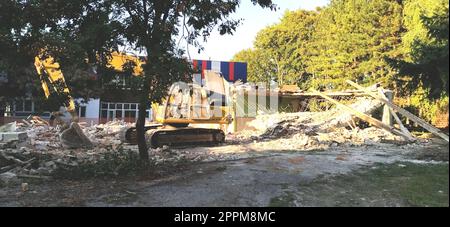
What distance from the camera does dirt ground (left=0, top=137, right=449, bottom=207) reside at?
25.5 ft

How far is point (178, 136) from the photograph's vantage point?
16.7 meters

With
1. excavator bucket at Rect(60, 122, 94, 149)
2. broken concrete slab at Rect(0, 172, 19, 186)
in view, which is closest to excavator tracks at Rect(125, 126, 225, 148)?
excavator bucket at Rect(60, 122, 94, 149)

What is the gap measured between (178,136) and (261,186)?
819cm

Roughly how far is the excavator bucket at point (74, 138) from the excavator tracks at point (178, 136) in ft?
5.62

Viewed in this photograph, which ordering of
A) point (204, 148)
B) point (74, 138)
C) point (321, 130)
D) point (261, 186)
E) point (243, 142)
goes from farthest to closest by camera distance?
point (321, 130)
point (243, 142)
point (204, 148)
point (74, 138)
point (261, 186)

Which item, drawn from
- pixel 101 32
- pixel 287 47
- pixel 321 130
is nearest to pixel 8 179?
pixel 101 32

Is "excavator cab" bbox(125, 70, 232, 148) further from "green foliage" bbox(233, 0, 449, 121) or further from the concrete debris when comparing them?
"green foliage" bbox(233, 0, 449, 121)

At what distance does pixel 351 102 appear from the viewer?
78.8ft

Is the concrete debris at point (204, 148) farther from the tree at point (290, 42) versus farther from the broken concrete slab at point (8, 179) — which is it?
the tree at point (290, 42)

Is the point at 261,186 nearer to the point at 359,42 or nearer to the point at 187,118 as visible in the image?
the point at 187,118

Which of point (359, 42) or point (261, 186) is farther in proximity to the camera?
point (359, 42)

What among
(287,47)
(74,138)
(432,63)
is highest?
(287,47)

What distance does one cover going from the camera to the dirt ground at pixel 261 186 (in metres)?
7.78

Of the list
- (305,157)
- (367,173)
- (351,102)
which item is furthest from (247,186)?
(351,102)
